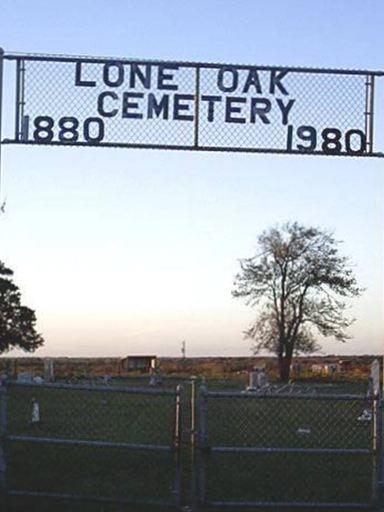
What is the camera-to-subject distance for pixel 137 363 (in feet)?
234

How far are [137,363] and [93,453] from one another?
54.0 meters

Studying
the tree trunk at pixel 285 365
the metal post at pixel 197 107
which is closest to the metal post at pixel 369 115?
the metal post at pixel 197 107

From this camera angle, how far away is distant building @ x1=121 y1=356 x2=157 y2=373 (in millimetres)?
69750

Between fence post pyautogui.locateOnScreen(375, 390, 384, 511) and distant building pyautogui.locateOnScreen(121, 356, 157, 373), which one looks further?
distant building pyautogui.locateOnScreen(121, 356, 157, 373)

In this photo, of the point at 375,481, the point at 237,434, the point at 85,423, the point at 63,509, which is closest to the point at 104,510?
the point at 63,509

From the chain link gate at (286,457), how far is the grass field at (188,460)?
0.02 meters

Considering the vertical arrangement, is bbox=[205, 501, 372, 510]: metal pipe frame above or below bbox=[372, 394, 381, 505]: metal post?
below

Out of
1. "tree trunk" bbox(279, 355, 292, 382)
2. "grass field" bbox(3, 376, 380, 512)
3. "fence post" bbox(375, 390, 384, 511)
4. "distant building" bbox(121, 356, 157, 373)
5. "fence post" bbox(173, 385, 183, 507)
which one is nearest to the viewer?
"fence post" bbox(173, 385, 183, 507)

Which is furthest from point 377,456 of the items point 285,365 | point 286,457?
point 285,365

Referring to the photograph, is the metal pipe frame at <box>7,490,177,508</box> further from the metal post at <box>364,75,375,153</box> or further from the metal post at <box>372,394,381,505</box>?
the metal post at <box>364,75,375,153</box>

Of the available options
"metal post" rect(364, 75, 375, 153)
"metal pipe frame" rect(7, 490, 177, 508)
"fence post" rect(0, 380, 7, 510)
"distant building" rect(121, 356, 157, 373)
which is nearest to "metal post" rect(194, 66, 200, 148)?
"metal post" rect(364, 75, 375, 153)

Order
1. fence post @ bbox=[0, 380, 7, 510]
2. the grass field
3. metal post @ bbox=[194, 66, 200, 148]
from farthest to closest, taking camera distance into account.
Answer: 1. the grass field
2. metal post @ bbox=[194, 66, 200, 148]
3. fence post @ bbox=[0, 380, 7, 510]

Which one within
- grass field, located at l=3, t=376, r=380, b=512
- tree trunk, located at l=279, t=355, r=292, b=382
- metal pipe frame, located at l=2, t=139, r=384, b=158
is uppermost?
metal pipe frame, located at l=2, t=139, r=384, b=158

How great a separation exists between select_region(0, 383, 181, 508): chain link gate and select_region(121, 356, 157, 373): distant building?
140 ft
